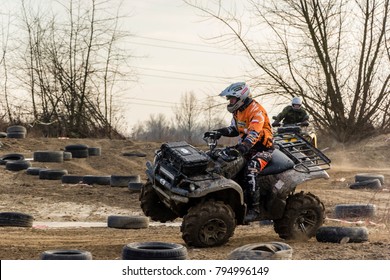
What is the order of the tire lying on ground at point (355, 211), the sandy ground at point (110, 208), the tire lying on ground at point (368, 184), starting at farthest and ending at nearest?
1. the tire lying on ground at point (368, 184)
2. the tire lying on ground at point (355, 211)
3. the sandy ground at point (110, 208)

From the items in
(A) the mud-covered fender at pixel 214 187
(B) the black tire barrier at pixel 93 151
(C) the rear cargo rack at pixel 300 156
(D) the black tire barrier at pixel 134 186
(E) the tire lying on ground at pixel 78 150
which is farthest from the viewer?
(B) the black tire barrier at pixel 93 151

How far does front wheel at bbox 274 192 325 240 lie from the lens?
10.2 m

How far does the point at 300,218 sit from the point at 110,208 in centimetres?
679

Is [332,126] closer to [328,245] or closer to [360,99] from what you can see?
[360,99]

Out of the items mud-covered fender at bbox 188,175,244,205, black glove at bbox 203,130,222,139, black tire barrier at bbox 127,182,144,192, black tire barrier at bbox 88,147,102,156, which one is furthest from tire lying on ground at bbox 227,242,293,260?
black tire barrier at bbox 88,147,102,156

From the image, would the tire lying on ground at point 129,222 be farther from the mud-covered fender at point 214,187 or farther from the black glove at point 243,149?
the black glove at point 243,149

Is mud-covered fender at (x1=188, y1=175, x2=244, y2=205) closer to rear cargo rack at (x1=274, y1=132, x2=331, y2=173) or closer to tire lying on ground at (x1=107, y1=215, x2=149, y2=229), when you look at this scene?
rear cargo rack at (x1=274, y1=132, x2=331, y2=173)

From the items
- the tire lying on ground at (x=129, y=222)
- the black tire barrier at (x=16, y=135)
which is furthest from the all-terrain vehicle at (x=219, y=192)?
the black tire barrier at (x=16, y=135)

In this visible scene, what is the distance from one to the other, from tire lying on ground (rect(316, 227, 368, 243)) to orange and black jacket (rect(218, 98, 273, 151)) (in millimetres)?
1314

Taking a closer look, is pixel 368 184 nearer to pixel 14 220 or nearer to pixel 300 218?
pixel 300 218

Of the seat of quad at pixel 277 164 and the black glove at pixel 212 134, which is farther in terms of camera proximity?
the seat of quad at pixel 277 164

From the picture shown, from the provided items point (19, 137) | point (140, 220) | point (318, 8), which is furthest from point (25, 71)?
point (140, 220)

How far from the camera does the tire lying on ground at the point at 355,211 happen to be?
44.3 feet

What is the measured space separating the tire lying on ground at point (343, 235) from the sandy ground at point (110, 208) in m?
0.15
